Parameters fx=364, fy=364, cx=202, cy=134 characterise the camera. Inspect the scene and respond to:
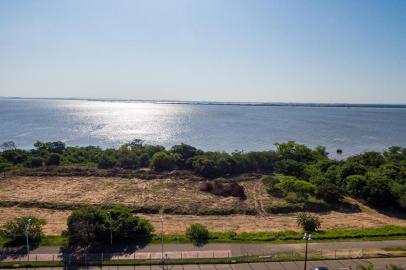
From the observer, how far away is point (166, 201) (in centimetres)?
5653

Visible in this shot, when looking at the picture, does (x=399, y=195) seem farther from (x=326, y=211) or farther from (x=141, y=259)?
(x=141, y=259)

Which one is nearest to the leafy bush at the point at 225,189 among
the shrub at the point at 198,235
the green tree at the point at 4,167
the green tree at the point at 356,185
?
the green tree at the point at 356,185

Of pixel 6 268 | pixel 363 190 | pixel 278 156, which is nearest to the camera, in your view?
pixel 6 268

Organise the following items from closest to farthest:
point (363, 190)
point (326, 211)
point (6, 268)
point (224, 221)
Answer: point (6, 268), point (224, 221), point (326, 211), point (363, 190)

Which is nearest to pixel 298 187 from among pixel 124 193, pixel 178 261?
pixel 124 193

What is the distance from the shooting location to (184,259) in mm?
35062

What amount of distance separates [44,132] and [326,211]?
13431 centimetres

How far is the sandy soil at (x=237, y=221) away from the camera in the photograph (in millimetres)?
46094

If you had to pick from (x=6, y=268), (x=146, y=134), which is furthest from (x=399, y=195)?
(x=146, y=134)

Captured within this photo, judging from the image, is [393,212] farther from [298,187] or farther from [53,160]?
[53,160]

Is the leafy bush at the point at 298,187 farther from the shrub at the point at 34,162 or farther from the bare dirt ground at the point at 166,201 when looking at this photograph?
the shrub at the point at 34,162

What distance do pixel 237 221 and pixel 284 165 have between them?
24.8 metres

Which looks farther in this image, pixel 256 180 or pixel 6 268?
pixel 256 180

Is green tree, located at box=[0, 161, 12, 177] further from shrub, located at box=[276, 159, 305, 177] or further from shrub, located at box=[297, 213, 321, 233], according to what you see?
shrub, located at box=[297, 213, 321, 233]
